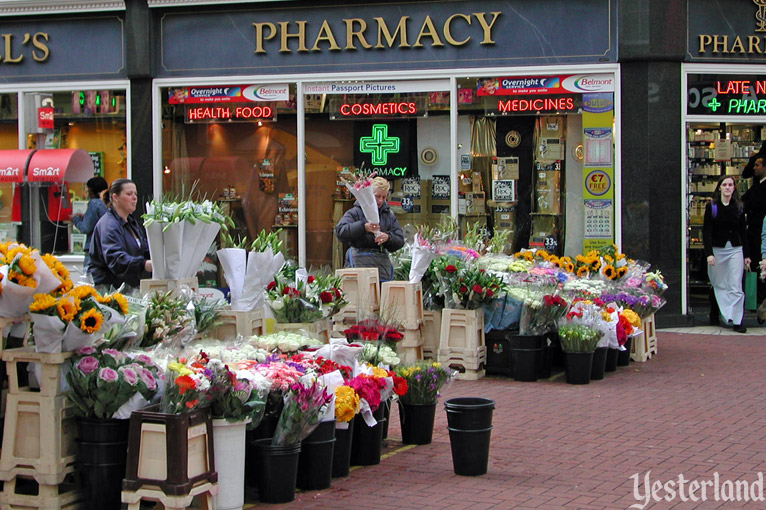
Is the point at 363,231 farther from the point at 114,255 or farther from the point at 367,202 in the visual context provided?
the point at 114,255

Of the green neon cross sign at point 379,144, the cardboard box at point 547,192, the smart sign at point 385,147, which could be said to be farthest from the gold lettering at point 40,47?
the cardboard box at point 547,192

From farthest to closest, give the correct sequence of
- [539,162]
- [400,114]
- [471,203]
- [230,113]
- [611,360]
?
[230,113]
[400,114]
[471,203]
[539,162]
[611,360]

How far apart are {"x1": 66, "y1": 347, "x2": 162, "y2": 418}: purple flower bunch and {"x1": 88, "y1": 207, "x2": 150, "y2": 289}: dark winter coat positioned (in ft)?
8.54

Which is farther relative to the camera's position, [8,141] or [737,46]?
[8,141]

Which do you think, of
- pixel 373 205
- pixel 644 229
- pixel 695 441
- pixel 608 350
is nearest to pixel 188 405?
pixel 695 441

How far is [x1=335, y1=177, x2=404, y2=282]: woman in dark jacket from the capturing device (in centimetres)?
1081

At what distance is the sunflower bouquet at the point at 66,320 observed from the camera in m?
5.86

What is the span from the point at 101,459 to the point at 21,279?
1130mm

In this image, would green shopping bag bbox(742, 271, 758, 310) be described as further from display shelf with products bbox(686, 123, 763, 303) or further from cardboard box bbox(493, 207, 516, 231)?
cardboard box bbox(493, 207, 516, 231)

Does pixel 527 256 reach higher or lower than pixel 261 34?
lower

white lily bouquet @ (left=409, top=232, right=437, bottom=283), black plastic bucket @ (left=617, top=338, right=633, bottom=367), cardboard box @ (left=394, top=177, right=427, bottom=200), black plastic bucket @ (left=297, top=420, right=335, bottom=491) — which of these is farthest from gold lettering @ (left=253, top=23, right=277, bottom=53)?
black plastic bucket @ (left=297, top=420, right=335, bottom=491)

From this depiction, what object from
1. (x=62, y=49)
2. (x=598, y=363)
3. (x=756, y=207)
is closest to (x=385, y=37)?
(x=62, y=49)

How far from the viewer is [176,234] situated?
8352mm

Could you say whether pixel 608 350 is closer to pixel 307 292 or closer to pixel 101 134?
pixel 307 292
